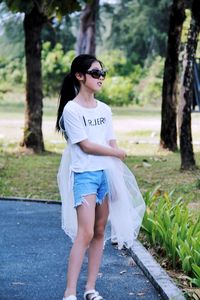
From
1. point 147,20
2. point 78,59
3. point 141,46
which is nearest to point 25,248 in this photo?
point 78,59

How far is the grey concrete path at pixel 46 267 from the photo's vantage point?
5355 millimetres

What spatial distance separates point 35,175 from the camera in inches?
495

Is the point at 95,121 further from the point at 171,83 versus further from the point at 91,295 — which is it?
the point at 171,83

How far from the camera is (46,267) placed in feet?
20.1

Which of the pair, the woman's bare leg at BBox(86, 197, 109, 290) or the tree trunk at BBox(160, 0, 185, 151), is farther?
the tree trunk at BBox(160, 0, 185, 151)

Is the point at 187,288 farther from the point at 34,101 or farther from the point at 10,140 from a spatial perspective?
the point at 10,140

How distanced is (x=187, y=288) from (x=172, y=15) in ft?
34.6

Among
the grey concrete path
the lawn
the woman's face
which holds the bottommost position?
the lawn

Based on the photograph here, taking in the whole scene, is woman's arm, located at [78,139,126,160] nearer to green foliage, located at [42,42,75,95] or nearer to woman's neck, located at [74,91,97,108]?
woman's neck, located at [74,91,97,108]

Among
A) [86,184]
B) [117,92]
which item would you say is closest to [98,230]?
[86,184]

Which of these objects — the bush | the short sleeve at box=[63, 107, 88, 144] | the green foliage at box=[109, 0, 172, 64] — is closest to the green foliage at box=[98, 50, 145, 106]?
the bush

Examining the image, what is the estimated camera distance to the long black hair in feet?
16.1

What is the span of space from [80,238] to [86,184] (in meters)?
0.33

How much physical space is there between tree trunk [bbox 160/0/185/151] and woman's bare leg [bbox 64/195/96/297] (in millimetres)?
10901
